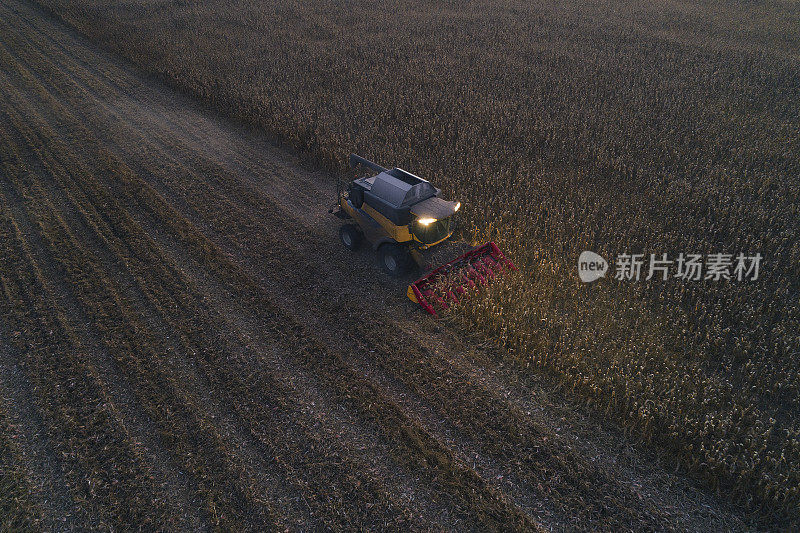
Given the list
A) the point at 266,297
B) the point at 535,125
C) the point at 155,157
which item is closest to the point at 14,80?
the point at 155,157

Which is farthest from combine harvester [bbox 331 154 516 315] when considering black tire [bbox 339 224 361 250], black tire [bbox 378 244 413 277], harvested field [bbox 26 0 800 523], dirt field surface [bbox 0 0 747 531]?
harvested field [bbox 26 0 800 523]

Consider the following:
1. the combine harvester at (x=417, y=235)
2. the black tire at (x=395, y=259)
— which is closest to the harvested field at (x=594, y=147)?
the combine harvester at (x=417, y=235)

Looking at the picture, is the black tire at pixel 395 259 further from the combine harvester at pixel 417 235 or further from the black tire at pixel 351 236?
the black tire at pixel 351 236

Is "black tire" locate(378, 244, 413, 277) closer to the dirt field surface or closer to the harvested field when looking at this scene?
the dirt field surface

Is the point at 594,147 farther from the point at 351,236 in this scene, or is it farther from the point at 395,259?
the point at 351,236

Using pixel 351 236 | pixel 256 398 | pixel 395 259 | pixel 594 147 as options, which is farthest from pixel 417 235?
pixel 594 147
